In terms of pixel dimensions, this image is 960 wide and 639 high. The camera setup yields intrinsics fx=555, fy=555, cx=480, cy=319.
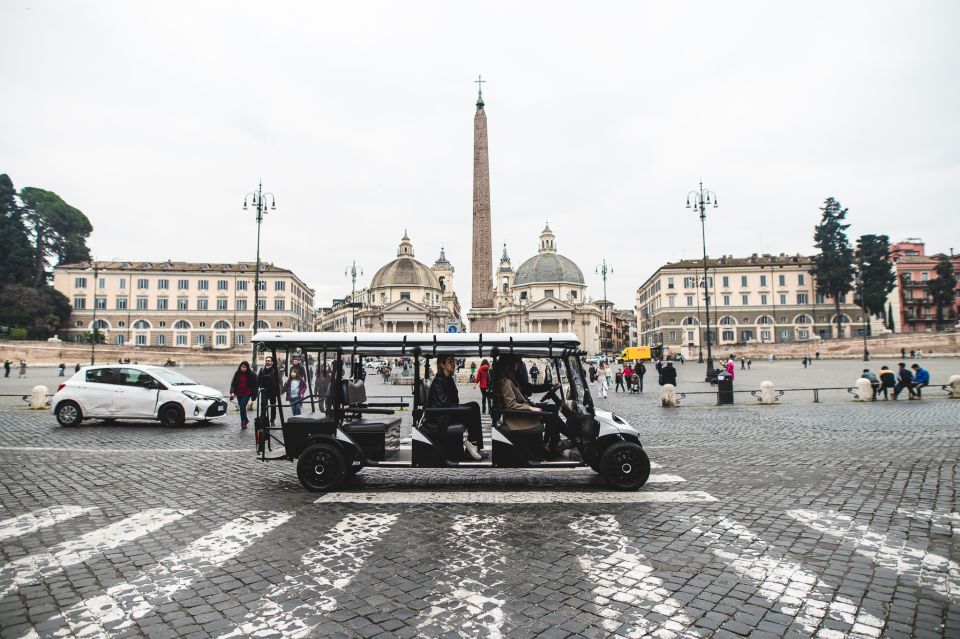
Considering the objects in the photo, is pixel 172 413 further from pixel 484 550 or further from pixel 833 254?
pixel 833 254

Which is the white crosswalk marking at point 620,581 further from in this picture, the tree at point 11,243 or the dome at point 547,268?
the dome at point 547,268

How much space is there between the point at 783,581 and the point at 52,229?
95.1 meters

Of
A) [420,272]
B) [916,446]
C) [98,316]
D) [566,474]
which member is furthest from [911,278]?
[98,316]

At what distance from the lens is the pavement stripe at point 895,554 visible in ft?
13.5

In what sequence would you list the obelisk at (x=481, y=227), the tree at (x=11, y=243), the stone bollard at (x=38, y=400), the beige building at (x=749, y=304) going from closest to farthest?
the stone bollard at (x=38, y=400)
the obelisk at (x=481, y=227)
the tree at (x=11, y=243)
the beige building at (x=749, y=304)

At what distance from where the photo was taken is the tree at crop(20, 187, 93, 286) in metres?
73.1

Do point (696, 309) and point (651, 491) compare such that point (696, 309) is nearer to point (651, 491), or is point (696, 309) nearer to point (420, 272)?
point (420, 272)

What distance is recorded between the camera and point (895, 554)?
4.61 metres

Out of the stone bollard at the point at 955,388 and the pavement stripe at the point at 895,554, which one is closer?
the pavement stripe at the point at 895,554

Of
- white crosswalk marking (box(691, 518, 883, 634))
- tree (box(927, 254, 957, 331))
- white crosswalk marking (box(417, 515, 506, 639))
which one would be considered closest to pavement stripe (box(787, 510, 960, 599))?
white crosswalk marking (box(691, 518, 883, 634))

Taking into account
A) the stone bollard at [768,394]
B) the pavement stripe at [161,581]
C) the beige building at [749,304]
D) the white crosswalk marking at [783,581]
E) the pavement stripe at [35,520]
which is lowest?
the white crosswalk marking at [783,581]

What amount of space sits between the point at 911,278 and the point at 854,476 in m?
86.5

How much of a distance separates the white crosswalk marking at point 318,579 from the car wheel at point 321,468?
117cm

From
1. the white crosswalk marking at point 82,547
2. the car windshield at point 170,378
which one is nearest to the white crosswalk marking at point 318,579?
the white crosswalk marking at point 82,547
